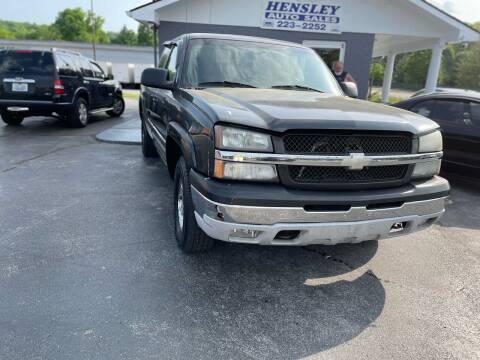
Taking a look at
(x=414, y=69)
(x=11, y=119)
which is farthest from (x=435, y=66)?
(x=414, y=69)

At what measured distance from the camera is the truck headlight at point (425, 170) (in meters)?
2.78

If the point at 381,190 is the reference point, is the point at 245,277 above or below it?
below

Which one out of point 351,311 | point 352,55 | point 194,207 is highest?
point 352,55

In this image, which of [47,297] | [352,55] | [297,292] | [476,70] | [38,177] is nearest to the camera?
[47,297]

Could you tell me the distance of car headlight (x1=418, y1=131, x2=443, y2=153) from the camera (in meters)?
2.75

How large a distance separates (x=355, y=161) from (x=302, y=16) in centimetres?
979

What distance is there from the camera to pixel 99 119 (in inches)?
482

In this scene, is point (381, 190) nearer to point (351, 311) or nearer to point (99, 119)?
point (351, 311)

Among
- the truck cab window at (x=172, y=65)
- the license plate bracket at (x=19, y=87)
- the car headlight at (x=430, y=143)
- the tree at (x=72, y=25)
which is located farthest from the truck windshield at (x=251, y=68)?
the tree at (x=72, y=25)

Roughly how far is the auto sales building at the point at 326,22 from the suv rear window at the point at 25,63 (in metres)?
2.80

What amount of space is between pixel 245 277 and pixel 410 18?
11638 mm

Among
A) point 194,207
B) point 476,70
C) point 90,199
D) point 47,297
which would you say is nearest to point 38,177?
point 90,199

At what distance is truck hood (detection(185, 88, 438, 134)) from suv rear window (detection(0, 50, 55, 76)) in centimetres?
702

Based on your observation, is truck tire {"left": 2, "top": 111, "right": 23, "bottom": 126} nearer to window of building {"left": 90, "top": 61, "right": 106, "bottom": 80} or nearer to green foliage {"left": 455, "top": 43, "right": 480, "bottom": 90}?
window of building {"left": 90, "top": 61, "right": 106, "bottom": 80}
